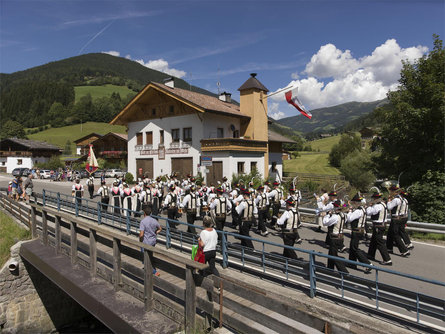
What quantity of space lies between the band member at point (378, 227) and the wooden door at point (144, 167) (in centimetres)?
2631

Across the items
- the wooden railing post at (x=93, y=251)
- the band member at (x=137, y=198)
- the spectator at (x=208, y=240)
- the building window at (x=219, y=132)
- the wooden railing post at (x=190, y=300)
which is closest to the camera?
the wooden railing post at (x=190, y=300)

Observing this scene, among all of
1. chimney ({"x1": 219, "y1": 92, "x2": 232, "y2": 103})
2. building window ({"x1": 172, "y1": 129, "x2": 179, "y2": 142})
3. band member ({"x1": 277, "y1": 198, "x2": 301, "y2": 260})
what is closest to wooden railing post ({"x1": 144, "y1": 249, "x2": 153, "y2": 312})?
band member ({"x1": 277, "y1": 198, "x2": 301, "y2": 260})

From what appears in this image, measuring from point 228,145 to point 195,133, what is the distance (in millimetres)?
4226

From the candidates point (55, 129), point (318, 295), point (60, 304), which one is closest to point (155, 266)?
point (318, 295)

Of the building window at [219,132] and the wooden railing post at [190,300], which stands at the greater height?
the building window at [219,132]

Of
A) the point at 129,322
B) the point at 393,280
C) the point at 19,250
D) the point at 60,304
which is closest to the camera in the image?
the point at 129,322

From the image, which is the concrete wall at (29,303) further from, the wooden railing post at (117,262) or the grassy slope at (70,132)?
the grassy slope at (70,132)

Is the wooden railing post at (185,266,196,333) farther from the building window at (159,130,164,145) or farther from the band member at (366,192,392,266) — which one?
the building window at (159,130,164,145)

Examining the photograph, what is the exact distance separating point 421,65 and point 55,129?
125 m

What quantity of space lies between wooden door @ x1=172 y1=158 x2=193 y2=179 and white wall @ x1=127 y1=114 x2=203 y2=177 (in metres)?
0.38

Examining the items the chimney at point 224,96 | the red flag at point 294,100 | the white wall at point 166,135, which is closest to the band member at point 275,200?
the red flag at point 294,100

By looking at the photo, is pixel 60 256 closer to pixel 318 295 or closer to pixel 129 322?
pixel 129 322

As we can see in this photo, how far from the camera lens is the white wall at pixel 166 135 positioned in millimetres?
28844

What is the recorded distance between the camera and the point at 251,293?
4.45 meters
